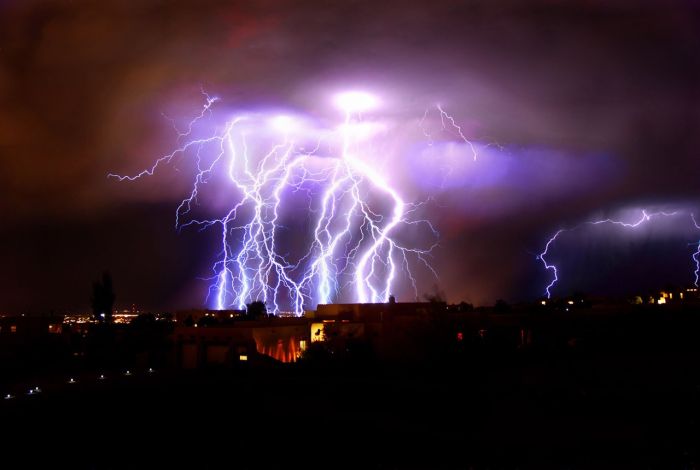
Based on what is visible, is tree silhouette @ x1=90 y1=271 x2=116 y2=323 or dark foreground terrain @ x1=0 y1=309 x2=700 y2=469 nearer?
dark foreground terrain @ x1=0 y1=309 x2=700 y2=469

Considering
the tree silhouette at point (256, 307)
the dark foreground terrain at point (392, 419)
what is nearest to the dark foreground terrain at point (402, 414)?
the dark foreground terrain at point (392, 419)

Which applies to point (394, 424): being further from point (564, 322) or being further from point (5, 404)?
point (564, 322)

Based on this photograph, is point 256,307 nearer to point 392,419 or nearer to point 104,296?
point 104,296

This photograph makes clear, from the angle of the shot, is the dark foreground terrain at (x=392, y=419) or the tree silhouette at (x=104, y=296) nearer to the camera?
the dark foreground terrain at (x=392, y=419)

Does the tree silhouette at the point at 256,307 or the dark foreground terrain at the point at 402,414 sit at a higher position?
the tree silhouette at the point at 256,307

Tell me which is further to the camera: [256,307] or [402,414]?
[256,307]

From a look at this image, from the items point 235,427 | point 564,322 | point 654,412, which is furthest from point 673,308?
point 235,427

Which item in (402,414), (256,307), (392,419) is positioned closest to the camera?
(392,419)

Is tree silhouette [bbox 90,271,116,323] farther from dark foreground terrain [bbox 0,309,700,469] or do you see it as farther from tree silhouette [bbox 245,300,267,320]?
dark foreground terrain [bbox 0,309,700,469]

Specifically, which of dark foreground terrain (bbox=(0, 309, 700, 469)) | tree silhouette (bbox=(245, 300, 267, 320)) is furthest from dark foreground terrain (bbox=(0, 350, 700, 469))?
tree silhouette (bbox=(245, 300, 267, 320))

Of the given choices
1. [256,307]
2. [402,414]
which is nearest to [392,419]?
[402,414]

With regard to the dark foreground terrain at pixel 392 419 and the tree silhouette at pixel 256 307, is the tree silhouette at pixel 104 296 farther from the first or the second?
the dark foreground terrain at pixel 392 419
